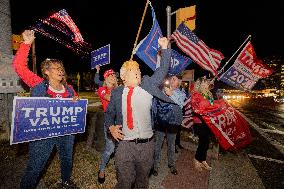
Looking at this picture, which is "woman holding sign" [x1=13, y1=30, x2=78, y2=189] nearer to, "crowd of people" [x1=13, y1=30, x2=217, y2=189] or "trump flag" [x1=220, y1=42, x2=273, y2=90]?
"crowd of people" [x1=13, y1=30, x2=217, y2=189]

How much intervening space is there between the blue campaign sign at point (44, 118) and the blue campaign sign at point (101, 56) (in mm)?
4482

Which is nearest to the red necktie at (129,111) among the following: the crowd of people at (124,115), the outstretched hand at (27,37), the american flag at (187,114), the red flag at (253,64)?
the crowd of people at (124,115)

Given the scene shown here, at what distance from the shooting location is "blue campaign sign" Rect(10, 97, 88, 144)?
3.76m

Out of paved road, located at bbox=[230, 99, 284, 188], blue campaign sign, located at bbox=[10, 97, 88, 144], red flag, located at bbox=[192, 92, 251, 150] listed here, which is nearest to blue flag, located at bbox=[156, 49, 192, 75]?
red flag, located at bbox=[192, 92, 251, 150]

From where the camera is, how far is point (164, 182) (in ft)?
17.2

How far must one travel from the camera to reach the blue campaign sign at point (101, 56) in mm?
8891

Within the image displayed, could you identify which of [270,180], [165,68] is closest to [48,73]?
[165,68]

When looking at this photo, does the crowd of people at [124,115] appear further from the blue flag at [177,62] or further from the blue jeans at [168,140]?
the blue flag at [177,62]

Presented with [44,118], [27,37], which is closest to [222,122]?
[44,118]

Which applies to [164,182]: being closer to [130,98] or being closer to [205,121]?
[205,121]

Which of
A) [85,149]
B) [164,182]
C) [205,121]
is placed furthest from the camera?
[85,149]

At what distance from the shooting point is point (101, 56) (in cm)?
906

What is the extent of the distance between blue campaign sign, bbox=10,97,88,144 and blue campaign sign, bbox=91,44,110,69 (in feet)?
14.7

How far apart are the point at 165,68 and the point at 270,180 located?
4.05 m
